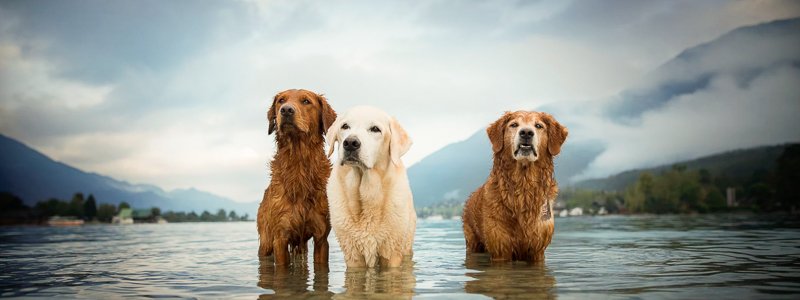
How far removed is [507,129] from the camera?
27.7 feet

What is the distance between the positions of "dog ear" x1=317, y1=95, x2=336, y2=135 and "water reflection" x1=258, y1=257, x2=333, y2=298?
5.99 ft

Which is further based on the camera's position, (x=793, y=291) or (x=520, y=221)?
(x=520, y=221)

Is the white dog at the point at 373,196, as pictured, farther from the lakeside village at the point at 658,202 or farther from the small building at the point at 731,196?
the small building at the point at 731,196

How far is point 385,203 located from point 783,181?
12279 centimetres

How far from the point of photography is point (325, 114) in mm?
8266

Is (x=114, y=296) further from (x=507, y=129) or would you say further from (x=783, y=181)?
(x=783, y=181)

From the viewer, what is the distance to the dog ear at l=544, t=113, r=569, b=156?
8.42 meters

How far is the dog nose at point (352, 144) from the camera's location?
6934mm

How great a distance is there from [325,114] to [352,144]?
1.46 metres

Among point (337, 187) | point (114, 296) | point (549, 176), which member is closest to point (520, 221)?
point (549, 176)

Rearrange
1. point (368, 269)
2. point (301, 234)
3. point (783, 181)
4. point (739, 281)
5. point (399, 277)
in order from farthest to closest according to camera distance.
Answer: point (783, 181), point (301, 234), point (368, 269), point (399, 277), point (739, 281)

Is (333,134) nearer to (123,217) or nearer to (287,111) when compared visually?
(287,111)

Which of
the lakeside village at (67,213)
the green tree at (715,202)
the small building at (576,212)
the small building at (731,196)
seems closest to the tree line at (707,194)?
the green tree at (715,202)

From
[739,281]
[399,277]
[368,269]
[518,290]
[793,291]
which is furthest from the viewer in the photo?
[368,269]
